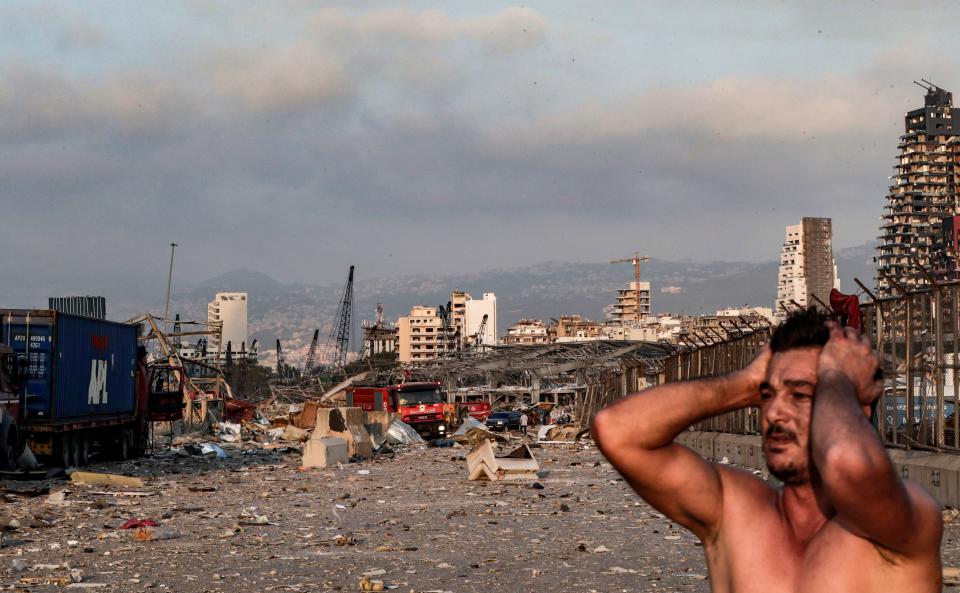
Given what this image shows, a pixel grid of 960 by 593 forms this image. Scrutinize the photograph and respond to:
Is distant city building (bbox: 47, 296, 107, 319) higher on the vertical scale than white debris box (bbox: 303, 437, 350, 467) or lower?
higher

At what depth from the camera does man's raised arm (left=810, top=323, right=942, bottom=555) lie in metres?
2.30

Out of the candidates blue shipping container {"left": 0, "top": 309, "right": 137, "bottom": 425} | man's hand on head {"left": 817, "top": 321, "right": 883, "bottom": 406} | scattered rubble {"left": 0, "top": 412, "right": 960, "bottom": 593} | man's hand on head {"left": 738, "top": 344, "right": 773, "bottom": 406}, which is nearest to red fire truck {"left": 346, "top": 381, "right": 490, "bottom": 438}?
blue shipping container {"left": 0, "top": 309, "right": 137, "bottom": 425}

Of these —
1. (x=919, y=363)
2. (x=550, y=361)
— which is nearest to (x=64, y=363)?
(x=919, y=363)

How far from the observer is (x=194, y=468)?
29578 mm

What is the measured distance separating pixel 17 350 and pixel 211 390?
5724 centimetres

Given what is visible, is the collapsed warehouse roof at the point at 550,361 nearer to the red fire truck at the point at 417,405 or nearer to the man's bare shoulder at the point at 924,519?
the red fire truck at the point at 417,405

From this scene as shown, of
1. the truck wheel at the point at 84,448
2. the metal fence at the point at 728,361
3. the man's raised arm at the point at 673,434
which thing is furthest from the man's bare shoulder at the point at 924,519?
the truck wheel at the point at 84,448

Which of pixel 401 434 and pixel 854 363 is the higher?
pixel 854 363

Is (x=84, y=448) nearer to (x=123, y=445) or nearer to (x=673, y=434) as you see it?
(x=123, y=445)

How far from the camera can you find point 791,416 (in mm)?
2734

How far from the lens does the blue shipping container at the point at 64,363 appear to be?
26.3 m

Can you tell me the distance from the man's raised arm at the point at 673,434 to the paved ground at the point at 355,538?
7.84 meters

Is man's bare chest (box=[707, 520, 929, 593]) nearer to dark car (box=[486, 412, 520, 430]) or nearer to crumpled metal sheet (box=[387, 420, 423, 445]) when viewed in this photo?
crumpled metal sheet (box=[387, 420, 423, 445])

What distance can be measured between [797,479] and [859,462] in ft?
1.70
